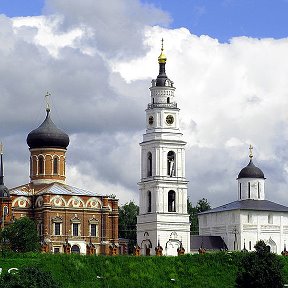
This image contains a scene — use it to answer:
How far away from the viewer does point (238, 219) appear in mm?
87688

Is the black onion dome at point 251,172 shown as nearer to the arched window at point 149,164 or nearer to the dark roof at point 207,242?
the dark roof at point 207,242

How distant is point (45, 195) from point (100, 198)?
14.1 ft

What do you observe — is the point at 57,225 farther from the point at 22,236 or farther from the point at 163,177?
the point at 163,177

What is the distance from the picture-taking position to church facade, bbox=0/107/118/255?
7656 centimetres

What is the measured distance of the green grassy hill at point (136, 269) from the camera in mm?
58594

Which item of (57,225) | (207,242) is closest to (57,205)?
(57,225)

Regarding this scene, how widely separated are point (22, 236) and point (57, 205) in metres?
7.40

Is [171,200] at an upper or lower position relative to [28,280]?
upper

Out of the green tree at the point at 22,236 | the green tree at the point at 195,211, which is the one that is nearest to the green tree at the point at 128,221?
the green tree at the point at 195,211

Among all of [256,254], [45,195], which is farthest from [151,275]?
[45,195]

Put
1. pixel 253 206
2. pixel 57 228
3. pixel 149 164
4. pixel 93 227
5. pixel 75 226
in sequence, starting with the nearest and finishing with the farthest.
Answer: pixel 57 228 → pixel 75 226 → pixel 93 227 → pixel 149 164 → pixel 253 206

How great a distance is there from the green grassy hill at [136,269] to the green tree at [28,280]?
882 cm

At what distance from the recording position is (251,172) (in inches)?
3666

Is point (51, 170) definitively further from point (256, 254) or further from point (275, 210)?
point (256, 254)
